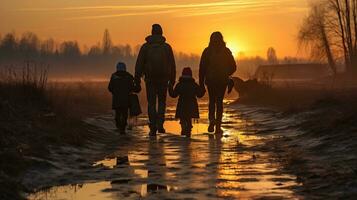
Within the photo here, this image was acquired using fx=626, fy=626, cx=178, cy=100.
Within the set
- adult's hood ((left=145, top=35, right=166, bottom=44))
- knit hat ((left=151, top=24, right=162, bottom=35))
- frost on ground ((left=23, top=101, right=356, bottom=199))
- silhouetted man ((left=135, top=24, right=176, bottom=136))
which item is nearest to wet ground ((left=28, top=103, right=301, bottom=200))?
frost on ground ((left=23, top=101, right=356, bottom=199))

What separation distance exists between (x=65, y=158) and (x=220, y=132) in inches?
216

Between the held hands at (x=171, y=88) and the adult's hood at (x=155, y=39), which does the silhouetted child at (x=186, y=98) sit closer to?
the held hands at (x=171, y=88)

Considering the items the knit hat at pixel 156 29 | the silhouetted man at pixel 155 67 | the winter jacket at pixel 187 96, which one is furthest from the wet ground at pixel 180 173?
the knit hat at pixel 156 29

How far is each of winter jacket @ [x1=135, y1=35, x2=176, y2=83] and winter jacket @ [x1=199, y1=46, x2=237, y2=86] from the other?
0.98m

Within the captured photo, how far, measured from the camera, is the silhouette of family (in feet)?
47.8

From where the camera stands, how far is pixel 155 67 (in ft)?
47.5

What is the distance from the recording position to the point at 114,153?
1134 cm

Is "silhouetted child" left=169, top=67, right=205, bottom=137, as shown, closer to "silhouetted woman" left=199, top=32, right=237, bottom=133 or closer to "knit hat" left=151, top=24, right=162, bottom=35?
"silhouetted woman" left=199, top=32, right=237, bottom=133

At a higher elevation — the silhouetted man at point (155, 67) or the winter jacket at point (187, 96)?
the silhouetted man at point (155, 67)

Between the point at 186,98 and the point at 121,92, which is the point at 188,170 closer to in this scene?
the point at 186,98

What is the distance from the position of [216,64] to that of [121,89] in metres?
2.39

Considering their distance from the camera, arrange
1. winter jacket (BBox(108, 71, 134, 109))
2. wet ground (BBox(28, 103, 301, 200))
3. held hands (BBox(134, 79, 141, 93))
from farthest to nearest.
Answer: winter jacket (BBox(108, 71, 134, 109)), held hands (BBox(134, 79, 141, 93)), wet ground (BBox(28, 103, 301, 200))

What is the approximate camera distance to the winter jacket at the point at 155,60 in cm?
1452

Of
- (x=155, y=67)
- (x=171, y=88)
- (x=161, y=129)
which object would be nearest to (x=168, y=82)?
(x=171, y=88)
